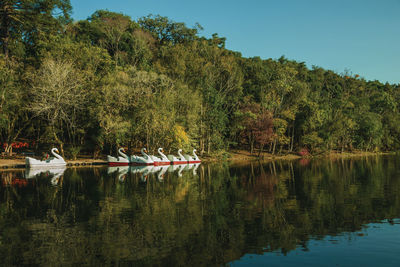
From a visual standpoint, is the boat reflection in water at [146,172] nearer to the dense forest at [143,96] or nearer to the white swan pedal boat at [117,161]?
the white swan pedal boat at [117,161]

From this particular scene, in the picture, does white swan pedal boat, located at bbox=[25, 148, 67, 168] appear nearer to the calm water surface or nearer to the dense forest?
the dense forest

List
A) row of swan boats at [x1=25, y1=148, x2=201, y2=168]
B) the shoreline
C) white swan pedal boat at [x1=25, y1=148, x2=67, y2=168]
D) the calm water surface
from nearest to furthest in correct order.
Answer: the calm water surface < white swan pedal boat at [x1=25, y1=148, x2=67, y2=168] < row of swan boats at [x1=25, y1=148, x2=201, y2=168] < the shoreline

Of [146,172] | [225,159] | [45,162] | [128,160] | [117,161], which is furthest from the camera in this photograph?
[225,159]

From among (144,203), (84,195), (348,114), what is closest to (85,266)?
(144,203)

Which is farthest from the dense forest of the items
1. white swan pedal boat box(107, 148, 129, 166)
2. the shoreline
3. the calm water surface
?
the calm water surface

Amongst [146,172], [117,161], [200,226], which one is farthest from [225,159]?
[200,226]

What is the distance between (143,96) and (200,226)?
104 feet

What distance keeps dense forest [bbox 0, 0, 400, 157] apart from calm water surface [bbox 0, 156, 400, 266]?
68.7 feet

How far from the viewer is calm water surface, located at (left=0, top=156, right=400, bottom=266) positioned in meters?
9.37

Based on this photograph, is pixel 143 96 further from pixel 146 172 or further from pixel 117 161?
pixel 146 172

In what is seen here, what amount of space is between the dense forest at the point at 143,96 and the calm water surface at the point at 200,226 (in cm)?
2094

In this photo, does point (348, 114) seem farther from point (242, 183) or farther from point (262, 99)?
point (242, 183)

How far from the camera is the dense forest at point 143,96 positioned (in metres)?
40.3

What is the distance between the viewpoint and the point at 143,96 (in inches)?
1665
